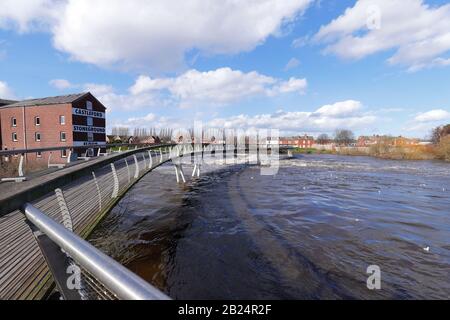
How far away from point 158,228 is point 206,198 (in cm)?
402

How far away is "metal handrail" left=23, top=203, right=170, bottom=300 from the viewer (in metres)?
0.95

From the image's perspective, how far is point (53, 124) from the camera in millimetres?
41250

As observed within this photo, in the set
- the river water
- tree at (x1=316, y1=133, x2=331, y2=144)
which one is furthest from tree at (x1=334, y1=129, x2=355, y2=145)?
the river water

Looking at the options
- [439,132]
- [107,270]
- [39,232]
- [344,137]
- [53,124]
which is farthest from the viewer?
[344,137]

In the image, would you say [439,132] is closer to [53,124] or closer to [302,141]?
[302,141]

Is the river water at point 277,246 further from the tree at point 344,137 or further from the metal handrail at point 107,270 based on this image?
the tree at point 344,137

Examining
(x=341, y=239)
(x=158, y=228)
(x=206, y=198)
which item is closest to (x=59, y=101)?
(x=206, y=198)

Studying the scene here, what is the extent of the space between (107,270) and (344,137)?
13158cm

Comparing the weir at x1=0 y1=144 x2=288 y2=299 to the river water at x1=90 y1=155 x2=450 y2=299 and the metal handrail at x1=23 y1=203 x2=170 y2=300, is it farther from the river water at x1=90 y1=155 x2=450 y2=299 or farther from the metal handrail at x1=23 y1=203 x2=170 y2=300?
the river water at x1=90 y1=155 x2=450 y2=299

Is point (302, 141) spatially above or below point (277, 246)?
above

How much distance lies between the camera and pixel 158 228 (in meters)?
6.65

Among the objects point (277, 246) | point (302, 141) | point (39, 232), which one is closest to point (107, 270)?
point (39, 232)

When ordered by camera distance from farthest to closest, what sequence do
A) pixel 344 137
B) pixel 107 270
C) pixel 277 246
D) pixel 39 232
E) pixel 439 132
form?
pixel 344 137 < pixel 439 132 < pixel 277 246 < pixel 39 232 < pixel 107 270
